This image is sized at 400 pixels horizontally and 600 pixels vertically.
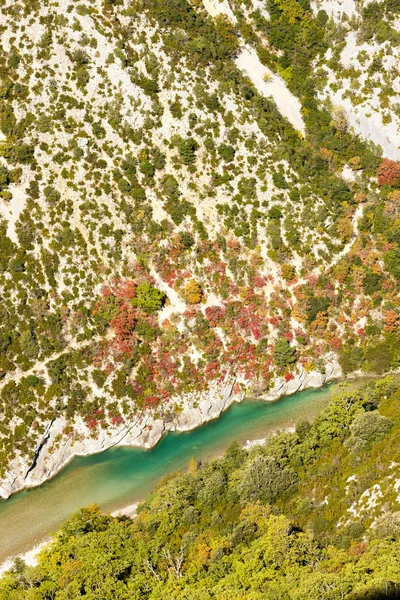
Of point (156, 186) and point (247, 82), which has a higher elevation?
point (247, 82)

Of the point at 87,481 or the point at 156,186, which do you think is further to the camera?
the point at 156,186

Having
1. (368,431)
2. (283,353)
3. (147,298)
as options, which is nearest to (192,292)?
(147,298)

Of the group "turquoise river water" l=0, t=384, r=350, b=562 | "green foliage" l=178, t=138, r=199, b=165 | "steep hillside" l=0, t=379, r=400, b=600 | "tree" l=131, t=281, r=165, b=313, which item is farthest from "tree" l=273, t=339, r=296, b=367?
"green foliage" l=178, t=138, r=199, b=165

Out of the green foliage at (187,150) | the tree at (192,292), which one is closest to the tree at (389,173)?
the green foliage at (187,150)

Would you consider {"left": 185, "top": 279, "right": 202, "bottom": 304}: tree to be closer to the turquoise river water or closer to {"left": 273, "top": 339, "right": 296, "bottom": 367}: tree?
{"left": 273, "top": 339, "right": 296, "bottom": 367}: tree

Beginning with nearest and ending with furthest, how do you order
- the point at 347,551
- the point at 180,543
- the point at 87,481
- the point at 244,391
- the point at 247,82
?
the point at 347,551
the point at 180,543
the point at 87,481
the point at 244,391
the point at 247,82

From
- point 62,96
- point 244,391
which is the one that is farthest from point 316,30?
point 244,391

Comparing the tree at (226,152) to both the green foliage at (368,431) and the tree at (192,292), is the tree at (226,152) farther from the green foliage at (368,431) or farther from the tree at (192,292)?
the green foliage at (368,431)

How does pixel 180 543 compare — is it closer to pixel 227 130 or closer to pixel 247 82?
pixel 227 130
